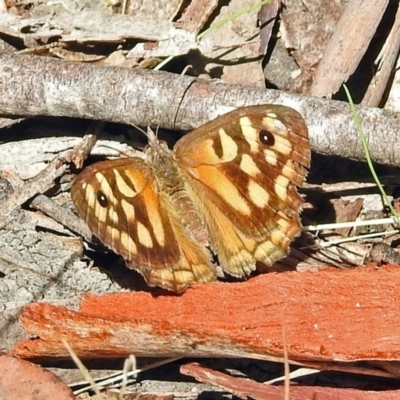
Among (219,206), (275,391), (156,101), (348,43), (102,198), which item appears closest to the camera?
(275,391)

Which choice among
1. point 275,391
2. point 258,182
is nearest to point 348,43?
point 258,182

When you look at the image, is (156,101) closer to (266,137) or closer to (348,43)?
(266,137)

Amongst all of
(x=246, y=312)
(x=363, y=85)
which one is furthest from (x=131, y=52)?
(x=246, y=312)

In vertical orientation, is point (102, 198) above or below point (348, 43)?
below

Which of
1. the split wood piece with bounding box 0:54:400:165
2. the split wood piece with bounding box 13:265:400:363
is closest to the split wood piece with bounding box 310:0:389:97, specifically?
the split wood piece with bounding box 0:54:400:165

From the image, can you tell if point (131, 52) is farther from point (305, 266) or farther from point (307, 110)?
point (305, 266)

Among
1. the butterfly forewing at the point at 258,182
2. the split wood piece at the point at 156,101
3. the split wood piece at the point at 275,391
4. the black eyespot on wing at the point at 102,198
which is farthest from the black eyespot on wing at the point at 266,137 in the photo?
the split wood piece at the point at 275,391

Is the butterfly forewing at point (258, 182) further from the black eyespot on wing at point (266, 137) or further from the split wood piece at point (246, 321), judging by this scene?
the split wood piece at point (246, 321)
